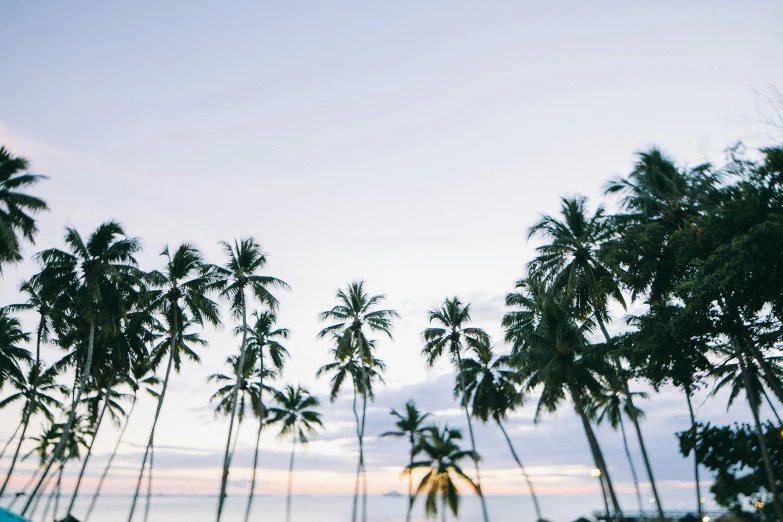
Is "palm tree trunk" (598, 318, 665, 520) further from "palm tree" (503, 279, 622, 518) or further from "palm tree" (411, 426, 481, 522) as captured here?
"palm tree" (411, 426, 481, 522)

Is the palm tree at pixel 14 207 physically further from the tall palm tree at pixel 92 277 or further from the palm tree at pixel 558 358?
the palm tree at pixel 558 358

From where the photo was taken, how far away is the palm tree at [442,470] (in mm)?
33750

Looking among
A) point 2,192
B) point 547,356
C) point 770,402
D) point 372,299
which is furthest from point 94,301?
point 770,402

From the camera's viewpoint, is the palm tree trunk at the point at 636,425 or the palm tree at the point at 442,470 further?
the palm tree at the point at 442,470

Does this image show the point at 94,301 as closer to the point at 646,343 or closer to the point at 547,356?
the point at 547,356

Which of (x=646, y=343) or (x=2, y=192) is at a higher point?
(x=2, y=192)

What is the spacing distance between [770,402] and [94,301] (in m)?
37.5

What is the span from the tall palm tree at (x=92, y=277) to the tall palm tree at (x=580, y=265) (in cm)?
2301

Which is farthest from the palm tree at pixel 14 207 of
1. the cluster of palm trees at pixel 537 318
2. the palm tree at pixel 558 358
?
the palm tree at pixel 558 358

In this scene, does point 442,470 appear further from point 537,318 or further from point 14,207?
point 14,207

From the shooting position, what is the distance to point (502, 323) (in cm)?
3206

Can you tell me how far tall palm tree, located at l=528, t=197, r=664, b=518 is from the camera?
26.3 metres

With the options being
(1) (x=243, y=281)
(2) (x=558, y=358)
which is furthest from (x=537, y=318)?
(1) (x=243, y=281)

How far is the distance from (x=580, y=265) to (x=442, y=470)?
17990mm
